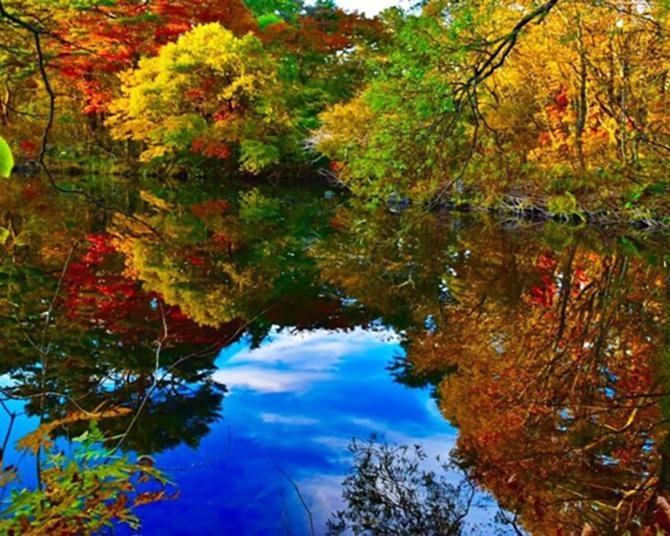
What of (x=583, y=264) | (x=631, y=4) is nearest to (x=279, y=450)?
(x=583, y=264)

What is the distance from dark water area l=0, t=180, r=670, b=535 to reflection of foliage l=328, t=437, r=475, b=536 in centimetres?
2

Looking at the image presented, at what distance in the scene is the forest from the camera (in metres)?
3.50

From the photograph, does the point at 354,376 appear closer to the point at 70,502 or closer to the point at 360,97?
the point at 70,502

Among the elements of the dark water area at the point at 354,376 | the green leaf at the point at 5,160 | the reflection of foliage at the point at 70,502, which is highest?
the green leaf at the point at 5,160

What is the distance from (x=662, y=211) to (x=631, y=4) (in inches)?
192

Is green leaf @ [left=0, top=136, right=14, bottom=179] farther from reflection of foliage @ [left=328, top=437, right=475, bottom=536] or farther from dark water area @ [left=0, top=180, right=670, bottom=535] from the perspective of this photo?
reflection of foliage @ [left=328, top=437, right=475, bottom=536]

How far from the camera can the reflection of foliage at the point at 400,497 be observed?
346 centimetres

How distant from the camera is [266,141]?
24031 millimetres

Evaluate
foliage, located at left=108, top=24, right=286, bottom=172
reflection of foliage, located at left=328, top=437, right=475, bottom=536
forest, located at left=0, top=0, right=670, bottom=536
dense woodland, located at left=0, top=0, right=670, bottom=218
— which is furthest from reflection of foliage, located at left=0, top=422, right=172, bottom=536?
foliage, located at left=108, top=24, right=286, bottom=172

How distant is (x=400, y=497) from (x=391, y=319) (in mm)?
4342

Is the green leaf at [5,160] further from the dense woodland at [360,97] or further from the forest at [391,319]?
the dense woodland at [360,97]

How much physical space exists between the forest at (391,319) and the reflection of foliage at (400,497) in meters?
0.02

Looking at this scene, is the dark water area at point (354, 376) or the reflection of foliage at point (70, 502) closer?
the reflection of foliage at point (70, 502)

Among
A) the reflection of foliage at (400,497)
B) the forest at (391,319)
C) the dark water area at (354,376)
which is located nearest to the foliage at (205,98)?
the forest at (391,319)
